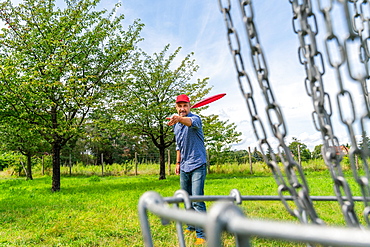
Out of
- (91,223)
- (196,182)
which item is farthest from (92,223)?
(196,182)

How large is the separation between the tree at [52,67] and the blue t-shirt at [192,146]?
619 cm

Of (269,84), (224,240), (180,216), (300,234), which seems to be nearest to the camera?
(300,234)

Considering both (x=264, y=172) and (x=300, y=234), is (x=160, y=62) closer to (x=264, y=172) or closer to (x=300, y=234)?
(x=264, y=172)

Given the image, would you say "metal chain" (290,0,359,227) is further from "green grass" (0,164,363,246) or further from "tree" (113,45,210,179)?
"tree" (113,45,210,179)

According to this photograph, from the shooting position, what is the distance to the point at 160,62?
14.8 m

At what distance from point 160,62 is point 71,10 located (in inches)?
210

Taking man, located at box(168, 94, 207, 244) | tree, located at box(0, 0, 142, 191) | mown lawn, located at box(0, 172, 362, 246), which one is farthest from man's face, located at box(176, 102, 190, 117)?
tree, located at box(0, 0, 142, 191)

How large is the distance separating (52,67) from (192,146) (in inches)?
269

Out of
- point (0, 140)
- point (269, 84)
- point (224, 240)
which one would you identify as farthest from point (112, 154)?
point (269, 84)

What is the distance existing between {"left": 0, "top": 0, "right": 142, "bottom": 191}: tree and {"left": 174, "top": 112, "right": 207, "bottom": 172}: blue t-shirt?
619 centimetres

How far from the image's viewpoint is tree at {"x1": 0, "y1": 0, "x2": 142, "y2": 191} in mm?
9055

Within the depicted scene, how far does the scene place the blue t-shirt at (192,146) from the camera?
3.54 m

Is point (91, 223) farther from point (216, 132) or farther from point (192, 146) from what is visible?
point (216, 132)

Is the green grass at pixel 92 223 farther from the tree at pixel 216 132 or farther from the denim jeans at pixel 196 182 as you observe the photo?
the tree at pixel 216 132
